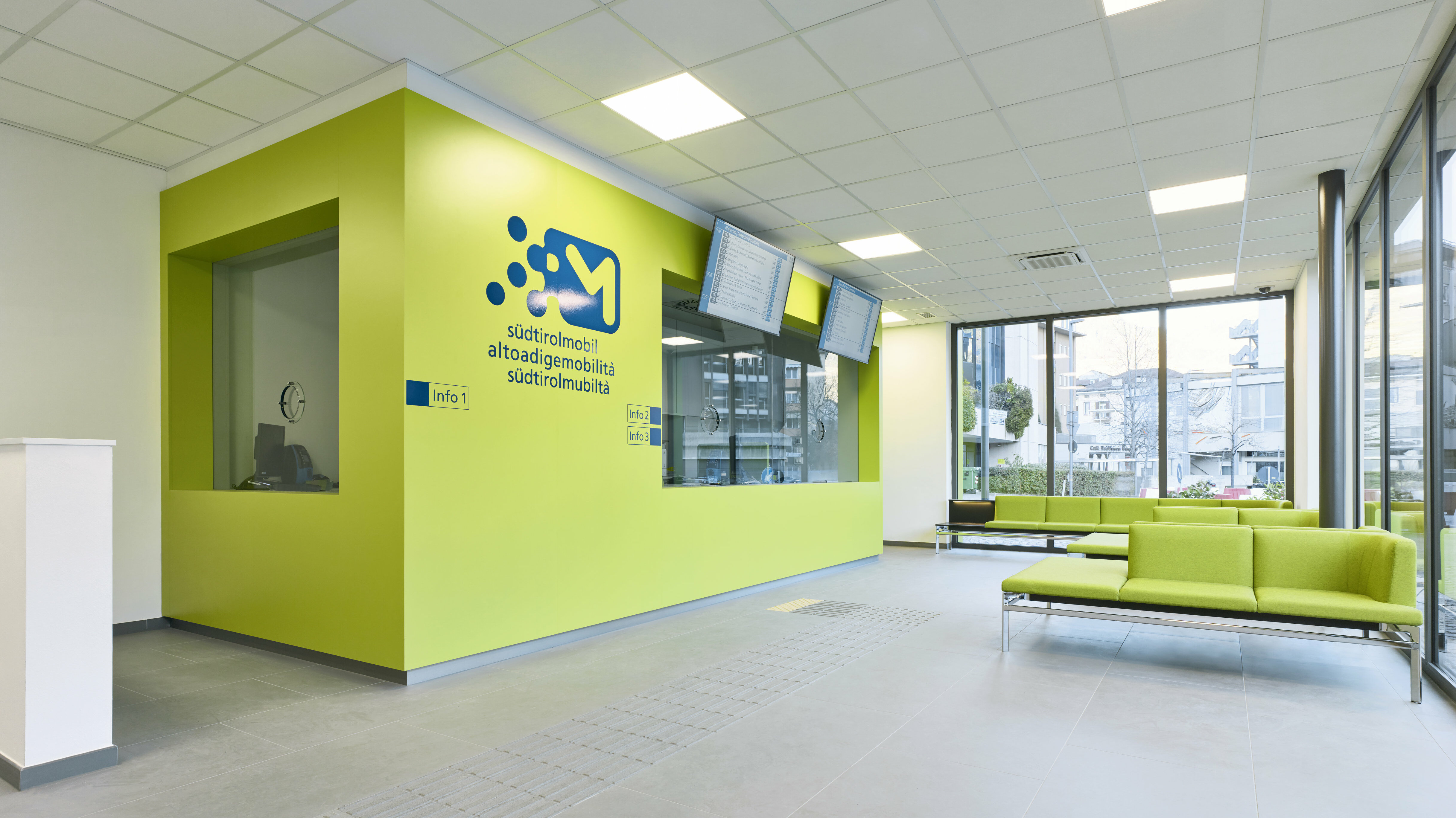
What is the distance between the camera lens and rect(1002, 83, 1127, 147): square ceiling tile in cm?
493

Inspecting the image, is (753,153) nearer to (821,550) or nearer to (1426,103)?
(1426,103)

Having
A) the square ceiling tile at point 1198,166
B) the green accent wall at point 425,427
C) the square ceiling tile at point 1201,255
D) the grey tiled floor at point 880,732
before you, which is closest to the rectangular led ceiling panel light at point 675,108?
the green accent wall at point 425,427

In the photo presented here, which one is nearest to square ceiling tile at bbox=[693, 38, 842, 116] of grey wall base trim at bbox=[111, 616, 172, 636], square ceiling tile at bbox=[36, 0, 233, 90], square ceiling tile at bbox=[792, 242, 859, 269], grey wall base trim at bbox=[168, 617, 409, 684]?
square ceiling tile at bbox=[36, 0, 233, 90]

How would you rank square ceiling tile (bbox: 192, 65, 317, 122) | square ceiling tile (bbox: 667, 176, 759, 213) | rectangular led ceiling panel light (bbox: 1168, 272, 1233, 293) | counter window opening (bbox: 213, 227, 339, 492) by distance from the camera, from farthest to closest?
rectangular led ceiling panel light (bbox: 1168, 272, 1233, 293), square ceiling tile (bbox: 667, 176, 759, 213), counter window opening (bbox: 213, 227, 339, 492), square ceiling tile (bbox: 192, 65, 317, 122)

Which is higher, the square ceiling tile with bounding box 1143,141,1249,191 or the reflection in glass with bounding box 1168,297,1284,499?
the square ceiling tile with bounding box 1143,141,1249,191

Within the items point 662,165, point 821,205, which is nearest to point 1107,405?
point 821,205

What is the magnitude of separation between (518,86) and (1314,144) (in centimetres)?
548

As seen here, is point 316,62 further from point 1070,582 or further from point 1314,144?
point 1314,144

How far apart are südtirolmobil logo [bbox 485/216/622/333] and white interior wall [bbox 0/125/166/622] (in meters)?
2.88

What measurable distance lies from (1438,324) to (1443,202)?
0.67 metres

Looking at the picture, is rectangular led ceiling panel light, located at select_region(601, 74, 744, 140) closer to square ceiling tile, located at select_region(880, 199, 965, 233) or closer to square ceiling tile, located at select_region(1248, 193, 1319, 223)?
square ceiling tile, located at select_region(880, 199, 965, 233)

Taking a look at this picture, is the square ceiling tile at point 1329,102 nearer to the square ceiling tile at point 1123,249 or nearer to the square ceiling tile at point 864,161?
the square ceiling tile at point 864,161

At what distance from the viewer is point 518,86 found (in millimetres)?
4832

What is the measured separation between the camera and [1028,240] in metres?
7.94
